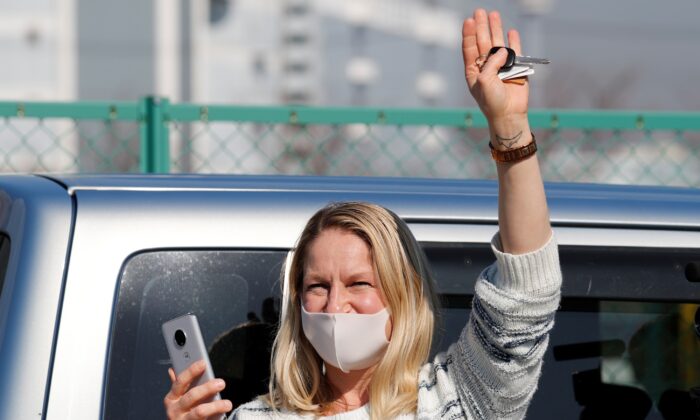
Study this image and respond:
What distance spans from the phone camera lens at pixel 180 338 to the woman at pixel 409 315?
61 millimetres

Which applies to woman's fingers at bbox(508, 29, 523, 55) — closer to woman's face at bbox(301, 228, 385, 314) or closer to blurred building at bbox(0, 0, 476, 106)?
woman's face at bbox(301, 228, 385, 314)

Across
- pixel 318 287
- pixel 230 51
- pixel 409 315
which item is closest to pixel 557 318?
pixel 409 315

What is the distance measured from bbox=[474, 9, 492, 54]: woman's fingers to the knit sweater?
0.30m

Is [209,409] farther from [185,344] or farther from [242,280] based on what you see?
[242,280]

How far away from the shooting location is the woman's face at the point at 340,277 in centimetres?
197

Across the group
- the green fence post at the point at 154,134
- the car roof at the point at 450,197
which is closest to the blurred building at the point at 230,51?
the green fence post at the point at 154,134

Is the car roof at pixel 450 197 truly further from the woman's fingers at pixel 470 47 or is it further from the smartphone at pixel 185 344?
the woman's fingers at pixel 470 47

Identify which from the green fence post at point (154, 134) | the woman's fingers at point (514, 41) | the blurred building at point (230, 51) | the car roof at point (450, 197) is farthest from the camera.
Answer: the blurred building at point (230, 51)

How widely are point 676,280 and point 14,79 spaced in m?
A: 40.4

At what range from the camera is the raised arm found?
180cm

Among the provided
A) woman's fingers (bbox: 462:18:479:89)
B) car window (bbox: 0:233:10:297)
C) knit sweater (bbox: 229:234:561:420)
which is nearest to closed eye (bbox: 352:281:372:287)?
knit sweater (bbox: 229:234:561:420)

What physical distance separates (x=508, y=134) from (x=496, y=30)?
0.18 meters

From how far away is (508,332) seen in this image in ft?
6.08

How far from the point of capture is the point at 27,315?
6.58ft
